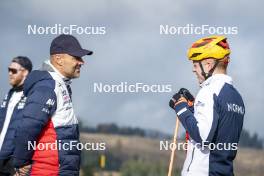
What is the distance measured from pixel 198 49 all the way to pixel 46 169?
6.54ft

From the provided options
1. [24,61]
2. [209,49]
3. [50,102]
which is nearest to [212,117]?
[209,49]

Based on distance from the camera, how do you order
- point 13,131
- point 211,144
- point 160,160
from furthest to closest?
point 160,160 → point 13,131 → point 211,144

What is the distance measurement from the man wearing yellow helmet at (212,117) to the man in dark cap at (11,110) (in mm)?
2638

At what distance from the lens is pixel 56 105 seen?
28.6ft

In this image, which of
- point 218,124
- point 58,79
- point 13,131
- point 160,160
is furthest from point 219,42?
point 160,160

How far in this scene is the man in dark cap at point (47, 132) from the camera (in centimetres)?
862

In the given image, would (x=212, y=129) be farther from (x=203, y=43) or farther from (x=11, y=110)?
(x=11, y=110)

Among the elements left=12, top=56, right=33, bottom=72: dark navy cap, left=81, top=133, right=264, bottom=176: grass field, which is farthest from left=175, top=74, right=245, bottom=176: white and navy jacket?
left=81, top=133, right=264, bottom=176: grass field

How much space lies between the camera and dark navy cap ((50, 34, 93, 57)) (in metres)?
9.05

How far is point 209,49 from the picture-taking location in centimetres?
876

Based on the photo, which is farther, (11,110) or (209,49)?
(11,110)

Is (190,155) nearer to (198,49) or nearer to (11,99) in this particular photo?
(198,49)

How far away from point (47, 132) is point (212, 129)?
1.69 m

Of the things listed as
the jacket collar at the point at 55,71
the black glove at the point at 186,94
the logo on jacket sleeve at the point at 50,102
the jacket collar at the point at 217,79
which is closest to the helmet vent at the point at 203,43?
the jacket collar at the point at 217,79
